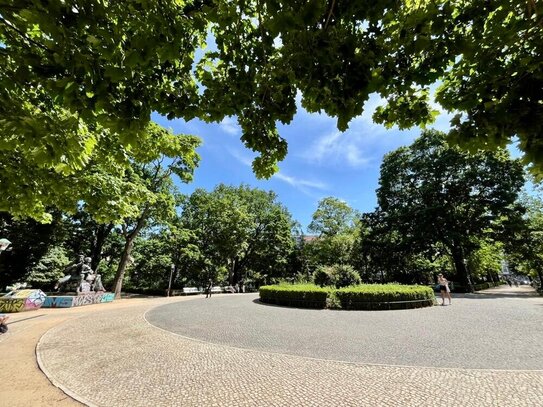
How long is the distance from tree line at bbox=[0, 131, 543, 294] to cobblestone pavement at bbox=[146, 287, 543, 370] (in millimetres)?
7892

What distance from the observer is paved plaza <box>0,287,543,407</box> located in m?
4.99

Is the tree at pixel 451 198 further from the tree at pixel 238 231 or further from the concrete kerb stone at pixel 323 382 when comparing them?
the concrete kerb stone at pixel 323 382

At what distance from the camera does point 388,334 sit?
9.24m

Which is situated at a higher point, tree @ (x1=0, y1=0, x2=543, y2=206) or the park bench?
tree @ (x1=0, y1=0, x2=543, y2=206)

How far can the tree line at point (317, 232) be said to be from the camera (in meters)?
25.4

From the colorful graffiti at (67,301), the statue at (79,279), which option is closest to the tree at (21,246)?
the statue at (79,279)

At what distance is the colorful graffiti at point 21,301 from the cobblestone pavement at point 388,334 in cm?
890

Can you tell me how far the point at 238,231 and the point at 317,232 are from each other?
13.7 m

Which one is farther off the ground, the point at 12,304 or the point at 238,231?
the point at 238,231

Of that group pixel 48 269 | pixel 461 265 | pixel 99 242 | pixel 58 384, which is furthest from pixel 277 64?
pixel 99 242

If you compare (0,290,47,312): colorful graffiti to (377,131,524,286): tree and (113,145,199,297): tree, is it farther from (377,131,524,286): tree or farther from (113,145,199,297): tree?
(377,131,524,286): tree

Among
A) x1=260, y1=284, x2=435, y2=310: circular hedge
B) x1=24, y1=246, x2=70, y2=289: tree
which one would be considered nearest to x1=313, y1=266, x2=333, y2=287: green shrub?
x1=260, y1=284, x2=435, y2=310: circular hedge

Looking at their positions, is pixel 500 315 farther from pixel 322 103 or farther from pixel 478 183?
pixel 478 183

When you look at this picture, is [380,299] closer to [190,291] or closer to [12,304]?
[12,304]
